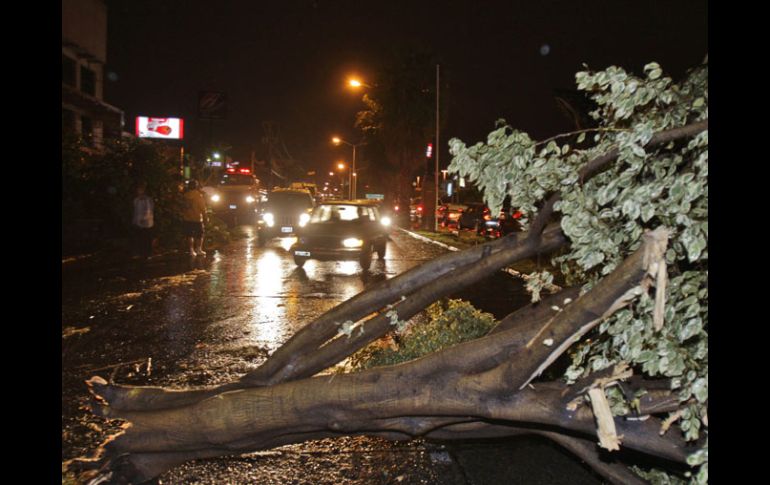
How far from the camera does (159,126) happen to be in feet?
157

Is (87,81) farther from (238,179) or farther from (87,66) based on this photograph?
(238,179)

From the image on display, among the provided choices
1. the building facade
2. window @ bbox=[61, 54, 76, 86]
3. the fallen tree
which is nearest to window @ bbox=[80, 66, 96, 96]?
the building facade

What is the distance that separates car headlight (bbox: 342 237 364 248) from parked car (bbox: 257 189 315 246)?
8002mm

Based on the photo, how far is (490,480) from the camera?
4180 mm

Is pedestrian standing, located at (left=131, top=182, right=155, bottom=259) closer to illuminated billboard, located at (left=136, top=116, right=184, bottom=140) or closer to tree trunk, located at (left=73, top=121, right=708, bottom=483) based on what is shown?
tree trunk, located at (left=73, top=121, right=708, bottom=483)

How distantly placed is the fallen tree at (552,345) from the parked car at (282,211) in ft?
65.5

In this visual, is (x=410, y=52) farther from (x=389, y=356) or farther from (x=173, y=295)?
(x=389, y=356)

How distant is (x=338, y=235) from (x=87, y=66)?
25.8 meters

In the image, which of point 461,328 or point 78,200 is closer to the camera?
point 461,328

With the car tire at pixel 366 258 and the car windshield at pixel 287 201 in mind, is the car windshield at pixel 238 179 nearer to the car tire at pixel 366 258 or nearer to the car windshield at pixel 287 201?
the car windshield at pixel 287 201

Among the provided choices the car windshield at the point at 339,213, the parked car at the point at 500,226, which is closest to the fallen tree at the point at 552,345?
the car windshield at the point at 339,213

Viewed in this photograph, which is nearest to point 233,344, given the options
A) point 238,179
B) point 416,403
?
point 416,403
